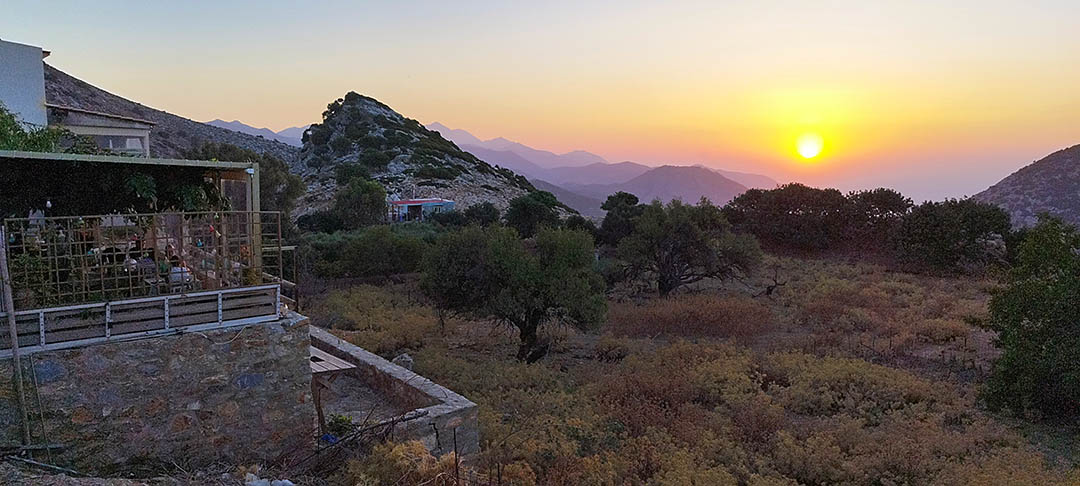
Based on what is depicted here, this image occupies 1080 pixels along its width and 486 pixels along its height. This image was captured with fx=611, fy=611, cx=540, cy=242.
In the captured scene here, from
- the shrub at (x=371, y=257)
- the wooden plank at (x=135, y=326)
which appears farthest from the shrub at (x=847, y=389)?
the shrub at (x=371, y=257)

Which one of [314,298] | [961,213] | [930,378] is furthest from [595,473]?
[961,213]

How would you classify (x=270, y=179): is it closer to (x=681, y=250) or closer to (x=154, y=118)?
(x=681, y=250)

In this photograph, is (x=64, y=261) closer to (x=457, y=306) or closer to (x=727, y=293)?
(x=457, y=306)

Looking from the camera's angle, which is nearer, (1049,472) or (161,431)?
(161,431)

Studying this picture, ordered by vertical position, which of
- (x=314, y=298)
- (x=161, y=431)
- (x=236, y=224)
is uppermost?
(x=236, y=224)

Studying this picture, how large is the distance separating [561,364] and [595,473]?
255 inches

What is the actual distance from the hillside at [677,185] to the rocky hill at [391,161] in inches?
3420

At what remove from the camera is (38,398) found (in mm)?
6551

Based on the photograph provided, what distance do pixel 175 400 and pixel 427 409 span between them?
10.1 feet

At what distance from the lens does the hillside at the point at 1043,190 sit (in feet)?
154

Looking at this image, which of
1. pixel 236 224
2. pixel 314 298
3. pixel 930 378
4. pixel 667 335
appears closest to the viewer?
pixel 236 224

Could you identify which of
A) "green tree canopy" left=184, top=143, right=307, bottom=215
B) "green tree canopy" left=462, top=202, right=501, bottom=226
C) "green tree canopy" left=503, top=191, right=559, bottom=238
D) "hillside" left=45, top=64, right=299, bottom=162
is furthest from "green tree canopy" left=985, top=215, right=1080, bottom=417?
"hillside" left=45, top=64, right=299, bottom=162

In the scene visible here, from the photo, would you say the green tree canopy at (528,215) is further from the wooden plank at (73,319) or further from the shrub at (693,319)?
the wooden plank at (73,319)

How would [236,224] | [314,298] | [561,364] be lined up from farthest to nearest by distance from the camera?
1. [314,298]
2. [561,364]
3. [236,224]
